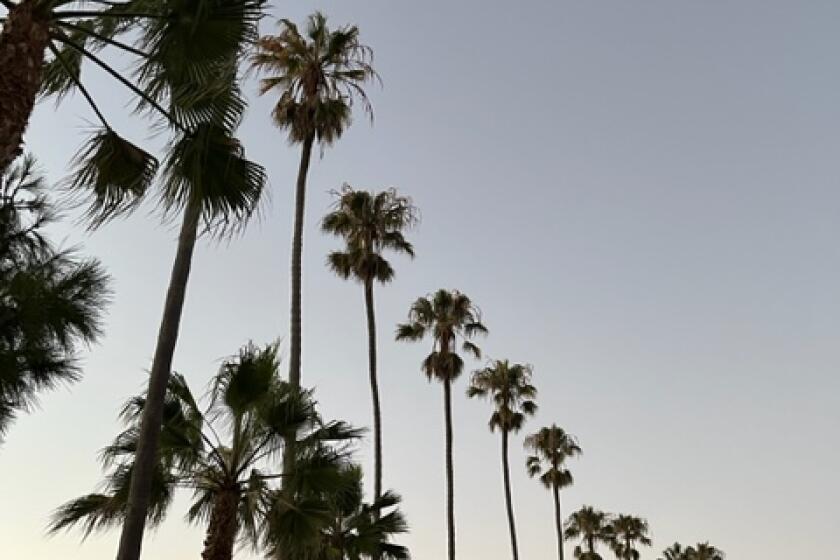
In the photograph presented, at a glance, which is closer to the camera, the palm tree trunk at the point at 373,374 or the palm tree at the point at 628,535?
the palm tree trunk at the point at 373,374

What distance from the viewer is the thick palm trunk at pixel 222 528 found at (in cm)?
1306

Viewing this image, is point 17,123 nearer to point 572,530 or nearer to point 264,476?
point 264,476

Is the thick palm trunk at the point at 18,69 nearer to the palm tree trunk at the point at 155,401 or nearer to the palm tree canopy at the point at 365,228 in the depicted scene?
the palm tree trunk at the point at 155,401

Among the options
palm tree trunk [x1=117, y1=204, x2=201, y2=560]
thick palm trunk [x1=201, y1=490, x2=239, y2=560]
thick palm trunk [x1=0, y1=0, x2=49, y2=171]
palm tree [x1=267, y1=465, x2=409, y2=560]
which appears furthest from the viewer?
palm tree [x1=267, y1=465, x2=409, y2=560]

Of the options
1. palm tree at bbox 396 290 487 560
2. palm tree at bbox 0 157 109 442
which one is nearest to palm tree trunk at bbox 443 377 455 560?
palm tree at bbox 396 290 487 560

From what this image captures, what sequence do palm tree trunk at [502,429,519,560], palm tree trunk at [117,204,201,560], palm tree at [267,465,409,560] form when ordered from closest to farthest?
palm tree trunk at [117,204,201,560] → palm tree at [267,465,409,560] → palm tree trunk at [502,429,519,560]

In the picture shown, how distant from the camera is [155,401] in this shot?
11.5m

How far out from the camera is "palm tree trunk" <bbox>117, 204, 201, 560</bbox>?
10.7 metres

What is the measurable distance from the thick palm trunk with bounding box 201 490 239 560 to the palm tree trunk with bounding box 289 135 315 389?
692cm

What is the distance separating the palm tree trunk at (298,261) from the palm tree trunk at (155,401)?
27.9ft

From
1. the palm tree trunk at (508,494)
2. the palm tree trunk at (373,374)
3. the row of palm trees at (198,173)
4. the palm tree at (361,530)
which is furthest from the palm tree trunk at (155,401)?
the palm tree trunk at (508,494)

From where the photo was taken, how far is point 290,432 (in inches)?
542

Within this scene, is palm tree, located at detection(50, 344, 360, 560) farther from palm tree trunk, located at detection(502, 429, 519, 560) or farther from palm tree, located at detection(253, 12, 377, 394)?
palm tree trunk, located at detection(502, 429, 519, 560)

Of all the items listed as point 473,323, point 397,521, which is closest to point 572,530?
point 473,323
